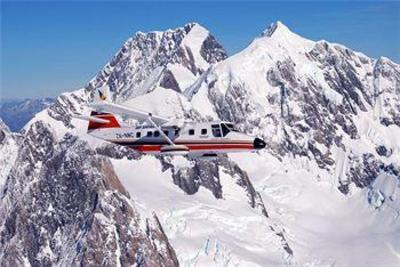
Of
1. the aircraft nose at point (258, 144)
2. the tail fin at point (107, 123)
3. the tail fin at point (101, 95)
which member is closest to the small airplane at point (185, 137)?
the aircraft nose at point (258, 144)

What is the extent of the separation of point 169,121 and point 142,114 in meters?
6.61

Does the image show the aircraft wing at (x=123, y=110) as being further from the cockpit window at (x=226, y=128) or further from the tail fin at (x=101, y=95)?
the cockpit window at (x=226, y=128)

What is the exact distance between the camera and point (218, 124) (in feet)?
413

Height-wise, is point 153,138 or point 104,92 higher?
point 104,92

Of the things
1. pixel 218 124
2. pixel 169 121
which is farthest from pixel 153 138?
pixel 218 124

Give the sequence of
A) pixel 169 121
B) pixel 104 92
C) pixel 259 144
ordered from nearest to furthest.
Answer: pixel 259 144, pixel 169 121, pixel 104 92

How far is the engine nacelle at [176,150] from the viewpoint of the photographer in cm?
12319

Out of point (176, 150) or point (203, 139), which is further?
point (203, 139)

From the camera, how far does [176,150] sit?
124 m

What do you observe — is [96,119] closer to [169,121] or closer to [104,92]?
[104,92]

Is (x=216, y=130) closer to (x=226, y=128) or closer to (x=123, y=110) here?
(x=226, y=128)

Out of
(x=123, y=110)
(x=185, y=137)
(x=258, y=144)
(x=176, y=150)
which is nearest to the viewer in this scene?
(x=258, y=144)

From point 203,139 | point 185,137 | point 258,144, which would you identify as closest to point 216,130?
point 203,139

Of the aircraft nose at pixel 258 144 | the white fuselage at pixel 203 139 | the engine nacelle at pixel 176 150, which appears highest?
the white fuselage at pixel 203 139
